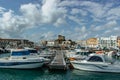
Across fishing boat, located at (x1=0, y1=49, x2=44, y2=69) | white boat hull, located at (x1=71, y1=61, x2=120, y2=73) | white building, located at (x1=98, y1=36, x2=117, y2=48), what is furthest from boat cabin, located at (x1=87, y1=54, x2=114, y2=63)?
white building, located at (x1=98, y1=36, x2=117, y2=48)

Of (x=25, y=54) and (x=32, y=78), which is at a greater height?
(x=25, y=54)

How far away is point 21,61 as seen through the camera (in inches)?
1276

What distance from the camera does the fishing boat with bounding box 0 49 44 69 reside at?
32281 mm

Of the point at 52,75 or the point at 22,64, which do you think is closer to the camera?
the point at 52,75

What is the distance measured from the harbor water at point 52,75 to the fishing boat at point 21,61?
0.86 metres

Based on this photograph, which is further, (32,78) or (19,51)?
(19,51)

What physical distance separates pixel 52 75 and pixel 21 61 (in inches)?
275

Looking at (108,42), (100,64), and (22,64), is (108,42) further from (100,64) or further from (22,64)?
(22,64)

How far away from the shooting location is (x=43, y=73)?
29.7 meters

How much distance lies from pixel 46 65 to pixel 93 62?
8.02 meters

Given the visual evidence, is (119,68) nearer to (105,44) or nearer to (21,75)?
(21,75)

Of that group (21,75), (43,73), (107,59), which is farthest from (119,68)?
(21,75)

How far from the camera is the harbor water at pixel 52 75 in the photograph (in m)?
26.9

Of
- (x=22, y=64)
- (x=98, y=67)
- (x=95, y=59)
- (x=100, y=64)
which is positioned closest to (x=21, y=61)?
(x=22, y=64)
